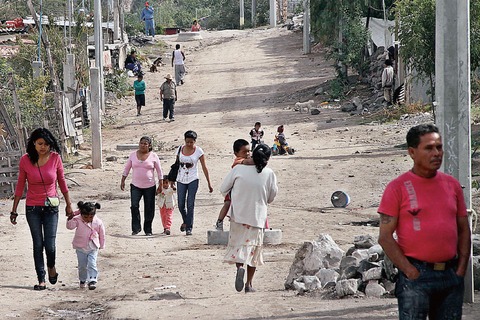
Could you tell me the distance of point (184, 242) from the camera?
46.0 feet

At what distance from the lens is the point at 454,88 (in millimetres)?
8289

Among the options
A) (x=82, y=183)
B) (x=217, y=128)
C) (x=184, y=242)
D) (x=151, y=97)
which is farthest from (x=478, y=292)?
(x=151, y=97)

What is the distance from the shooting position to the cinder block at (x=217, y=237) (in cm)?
1345

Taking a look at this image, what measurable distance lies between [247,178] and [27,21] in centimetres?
4084

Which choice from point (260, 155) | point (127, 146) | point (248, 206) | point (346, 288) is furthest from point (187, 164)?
point (127, 146)

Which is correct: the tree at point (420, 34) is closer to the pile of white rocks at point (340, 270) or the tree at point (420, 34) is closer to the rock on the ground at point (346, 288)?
the pile of white rocks at point (340, 270)

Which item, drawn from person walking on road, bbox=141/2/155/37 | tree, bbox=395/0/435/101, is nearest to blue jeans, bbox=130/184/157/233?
tree, bbox=395/0/435/101

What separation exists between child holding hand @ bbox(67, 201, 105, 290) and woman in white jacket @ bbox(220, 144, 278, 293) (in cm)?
161

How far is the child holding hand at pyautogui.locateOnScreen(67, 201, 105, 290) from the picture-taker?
11000mm

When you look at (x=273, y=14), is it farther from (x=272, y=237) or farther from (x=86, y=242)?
(x=86, y=242)

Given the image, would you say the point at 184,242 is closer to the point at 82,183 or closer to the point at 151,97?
the point at 82,183

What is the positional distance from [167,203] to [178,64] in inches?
1052

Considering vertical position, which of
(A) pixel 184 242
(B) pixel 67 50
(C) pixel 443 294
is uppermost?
(B) pixel 67 50

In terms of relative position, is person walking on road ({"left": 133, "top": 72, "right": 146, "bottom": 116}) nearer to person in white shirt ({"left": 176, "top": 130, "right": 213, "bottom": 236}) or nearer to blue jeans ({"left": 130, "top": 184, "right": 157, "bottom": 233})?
blue jeans ({"left": 130, "top": 184, "right": 157, "bottom": 233})
